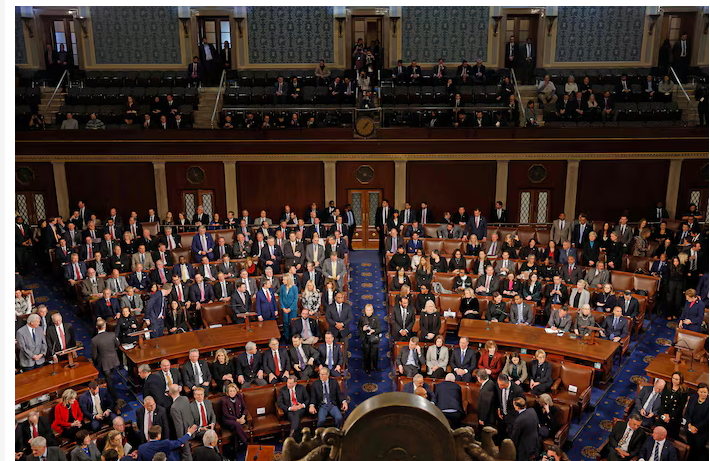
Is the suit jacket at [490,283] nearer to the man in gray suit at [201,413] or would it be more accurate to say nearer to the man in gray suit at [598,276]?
the man in gray suit at [598,276]

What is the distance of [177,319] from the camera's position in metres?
9.84

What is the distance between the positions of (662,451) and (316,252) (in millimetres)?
6968

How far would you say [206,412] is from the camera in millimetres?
7438

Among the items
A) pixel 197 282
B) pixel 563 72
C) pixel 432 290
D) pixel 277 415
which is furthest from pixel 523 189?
pixel 277 415

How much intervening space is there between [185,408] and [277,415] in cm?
122

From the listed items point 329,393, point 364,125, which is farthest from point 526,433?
point 364,125

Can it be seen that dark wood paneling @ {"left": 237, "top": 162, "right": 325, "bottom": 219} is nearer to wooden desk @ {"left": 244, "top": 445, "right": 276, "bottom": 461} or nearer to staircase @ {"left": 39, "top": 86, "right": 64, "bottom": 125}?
staircase @ {"left": 39, "top": 86, "right": 64, "bottom": 125}

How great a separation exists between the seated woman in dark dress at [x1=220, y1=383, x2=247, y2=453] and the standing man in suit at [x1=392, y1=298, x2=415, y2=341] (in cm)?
295

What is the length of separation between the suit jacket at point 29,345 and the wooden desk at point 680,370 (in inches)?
317

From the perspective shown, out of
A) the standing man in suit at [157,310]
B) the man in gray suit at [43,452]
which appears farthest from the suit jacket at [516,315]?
the man in gray suit at [43,452]

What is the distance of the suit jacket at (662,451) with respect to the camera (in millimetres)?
6586

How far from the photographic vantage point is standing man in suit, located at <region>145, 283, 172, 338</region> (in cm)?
951

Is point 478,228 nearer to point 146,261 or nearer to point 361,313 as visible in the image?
point 361,313

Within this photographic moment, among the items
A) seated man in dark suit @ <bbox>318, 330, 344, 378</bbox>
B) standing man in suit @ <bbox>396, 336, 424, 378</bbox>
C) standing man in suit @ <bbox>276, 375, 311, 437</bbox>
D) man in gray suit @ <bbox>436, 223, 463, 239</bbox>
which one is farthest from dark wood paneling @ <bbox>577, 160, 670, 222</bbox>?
standing man in suit @ <bbox>276, 375, 311, 437</bbox>
